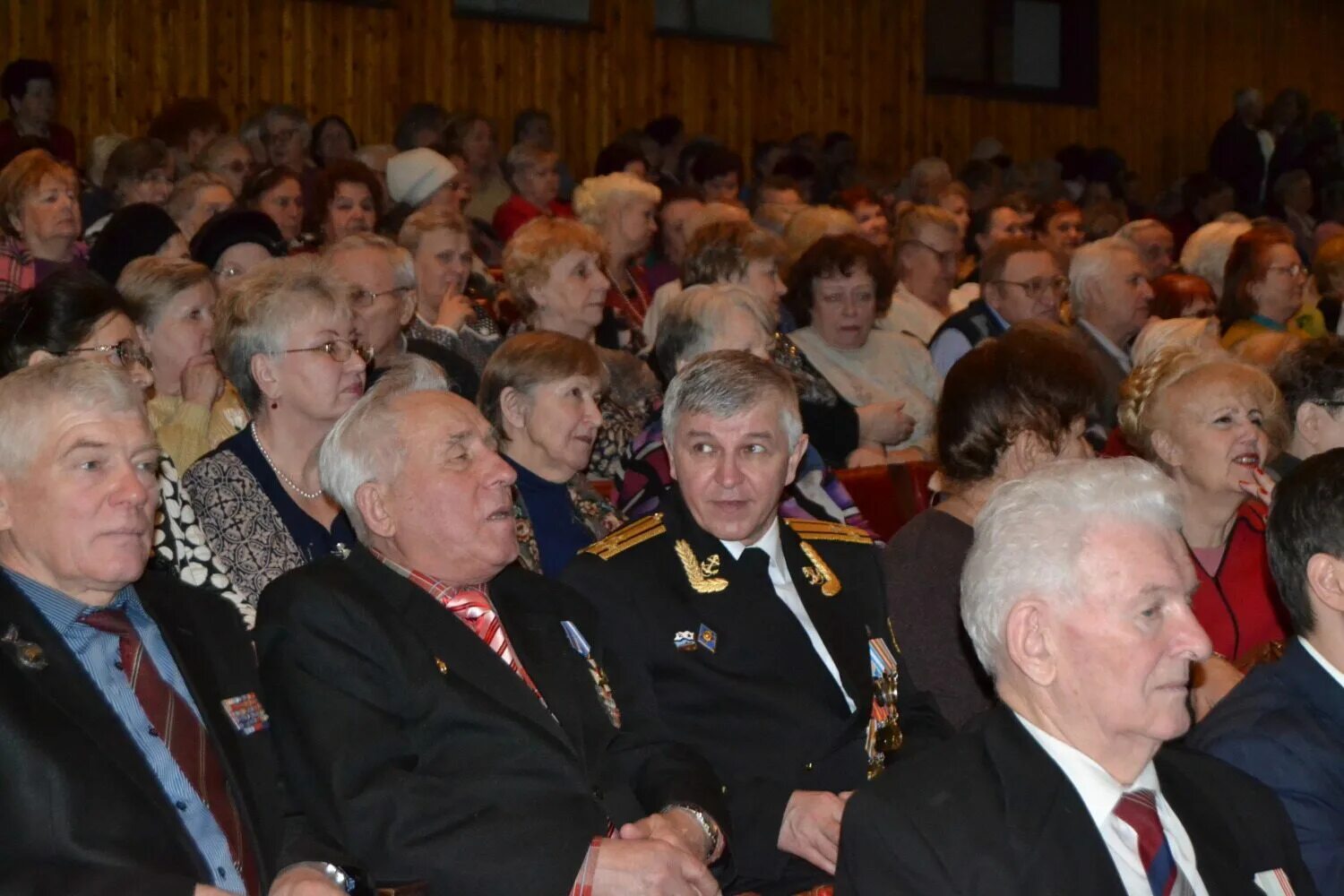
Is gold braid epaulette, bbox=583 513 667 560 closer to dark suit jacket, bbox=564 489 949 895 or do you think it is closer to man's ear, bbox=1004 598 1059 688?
dark suit jacket, bbox=564 489 949 895

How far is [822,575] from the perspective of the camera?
3.19m

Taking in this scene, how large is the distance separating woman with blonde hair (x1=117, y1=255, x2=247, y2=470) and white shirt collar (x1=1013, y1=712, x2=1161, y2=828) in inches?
102

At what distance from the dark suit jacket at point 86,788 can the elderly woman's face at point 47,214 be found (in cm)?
323

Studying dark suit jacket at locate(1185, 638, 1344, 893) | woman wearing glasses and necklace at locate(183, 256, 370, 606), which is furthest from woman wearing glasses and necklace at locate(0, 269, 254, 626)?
dark suit jacket at locate(1185, 638, 1344, 893)

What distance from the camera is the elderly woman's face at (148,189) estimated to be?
21.0 feet

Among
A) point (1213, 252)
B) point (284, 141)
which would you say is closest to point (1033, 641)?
point (1213, 252)

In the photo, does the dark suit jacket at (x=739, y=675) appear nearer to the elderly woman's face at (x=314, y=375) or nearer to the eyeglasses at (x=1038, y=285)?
the elderly woman's face at (x=314, y=375)

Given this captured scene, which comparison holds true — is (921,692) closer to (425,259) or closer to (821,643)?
(821,643)

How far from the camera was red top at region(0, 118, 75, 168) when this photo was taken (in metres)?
7.37

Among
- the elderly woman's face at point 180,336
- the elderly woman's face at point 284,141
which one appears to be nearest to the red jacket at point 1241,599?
the elderly woman's face at point 180,336

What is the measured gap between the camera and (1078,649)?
84.8 inches

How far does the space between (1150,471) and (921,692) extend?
997 mm

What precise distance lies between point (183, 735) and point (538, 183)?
18.7 feet

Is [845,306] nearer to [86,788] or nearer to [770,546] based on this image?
[770,546]
